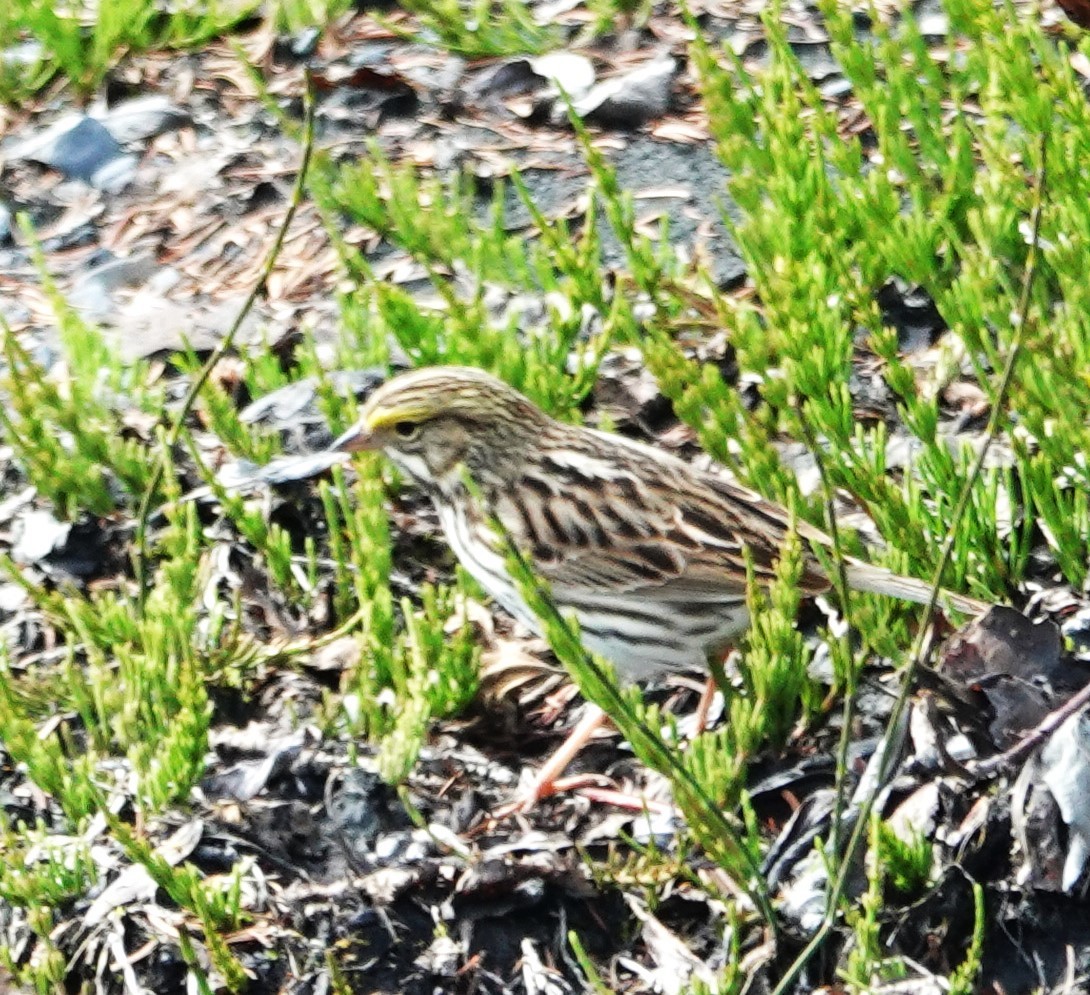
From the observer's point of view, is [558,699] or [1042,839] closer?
[1042,839]

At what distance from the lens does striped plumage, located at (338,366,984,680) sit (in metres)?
5.63

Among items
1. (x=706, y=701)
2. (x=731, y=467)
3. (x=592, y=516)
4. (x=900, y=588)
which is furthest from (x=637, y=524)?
(x=900, y=588)

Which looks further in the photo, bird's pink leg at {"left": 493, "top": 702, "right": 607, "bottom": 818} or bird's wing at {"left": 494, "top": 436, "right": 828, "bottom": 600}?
bird's wing at {"left": 494, "top": 436, "right": 828, "bottom": 600}

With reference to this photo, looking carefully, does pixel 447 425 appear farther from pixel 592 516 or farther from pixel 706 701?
pixel 706 701

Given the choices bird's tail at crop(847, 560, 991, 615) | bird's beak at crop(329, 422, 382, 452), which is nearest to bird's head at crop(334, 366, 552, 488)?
bird's beak at crop(329, 422, 382, 452)

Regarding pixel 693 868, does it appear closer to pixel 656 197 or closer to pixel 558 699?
pixel 558 699

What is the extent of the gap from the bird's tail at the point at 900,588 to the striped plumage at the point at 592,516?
0.97 feet

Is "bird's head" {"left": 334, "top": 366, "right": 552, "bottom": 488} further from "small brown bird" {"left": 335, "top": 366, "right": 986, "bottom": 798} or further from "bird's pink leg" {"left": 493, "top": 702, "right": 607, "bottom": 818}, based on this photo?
"bird's pink leg" {"left": 493, "top": 702, "right": 607, "bottom": 818}

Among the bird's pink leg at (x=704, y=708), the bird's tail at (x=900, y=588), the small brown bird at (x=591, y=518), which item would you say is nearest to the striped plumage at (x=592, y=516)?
the small brown bird at (x=591, y=518)

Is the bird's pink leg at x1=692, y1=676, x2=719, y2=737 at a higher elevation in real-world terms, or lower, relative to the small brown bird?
lower

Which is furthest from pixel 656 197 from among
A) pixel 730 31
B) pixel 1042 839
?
pixel 1042 839

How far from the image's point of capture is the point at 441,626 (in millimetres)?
5516

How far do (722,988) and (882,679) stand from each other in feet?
4.61

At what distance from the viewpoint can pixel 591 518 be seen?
19.3ft
